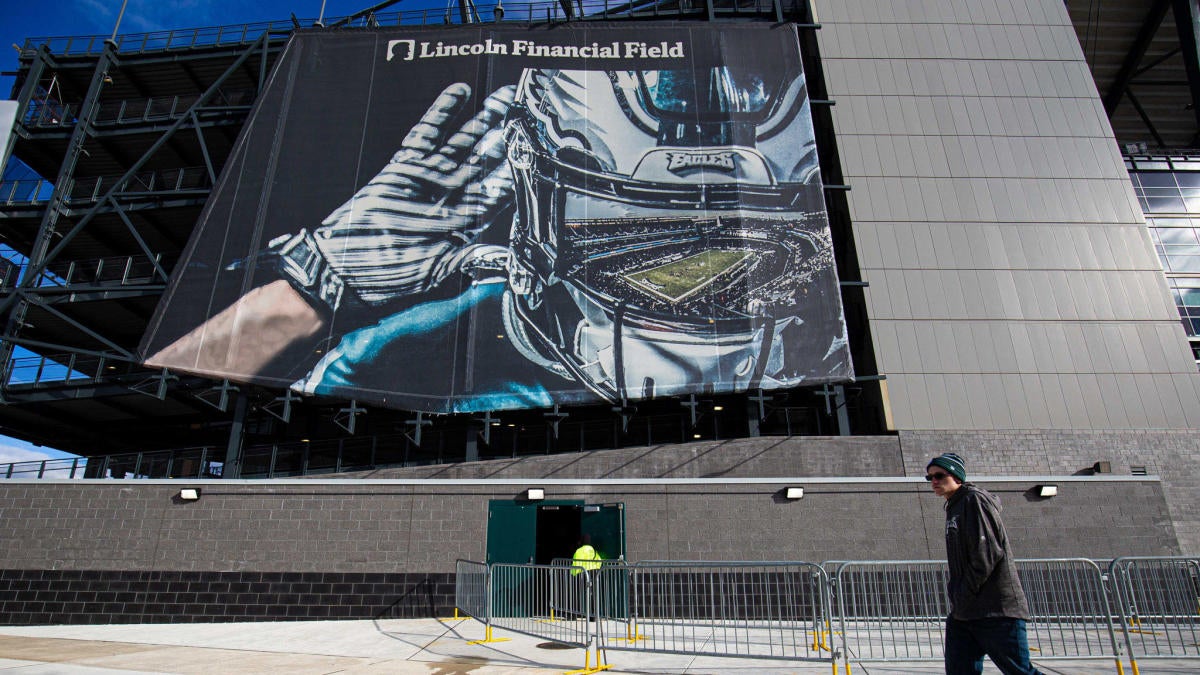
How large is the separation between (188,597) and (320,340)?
626 centimetres

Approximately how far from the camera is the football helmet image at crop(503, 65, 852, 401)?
1677 centimetres

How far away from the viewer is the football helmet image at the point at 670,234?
1677 cm

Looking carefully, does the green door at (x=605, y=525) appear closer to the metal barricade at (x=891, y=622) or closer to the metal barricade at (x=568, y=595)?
the metal barricade at (x=891, y=622)

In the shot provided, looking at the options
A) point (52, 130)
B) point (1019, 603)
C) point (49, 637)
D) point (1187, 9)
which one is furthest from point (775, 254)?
point (52, 130)

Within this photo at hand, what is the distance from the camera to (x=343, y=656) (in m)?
8.70

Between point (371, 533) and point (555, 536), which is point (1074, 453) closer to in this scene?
point (555, 536)

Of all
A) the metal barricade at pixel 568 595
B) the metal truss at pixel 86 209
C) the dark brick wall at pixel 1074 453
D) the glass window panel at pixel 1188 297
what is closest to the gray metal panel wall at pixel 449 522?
the dark brick wall at pixel 1074 453

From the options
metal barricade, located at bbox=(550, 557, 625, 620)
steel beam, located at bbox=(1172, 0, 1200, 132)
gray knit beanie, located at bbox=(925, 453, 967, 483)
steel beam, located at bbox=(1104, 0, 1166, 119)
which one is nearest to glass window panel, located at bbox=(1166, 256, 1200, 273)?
steel beam, located at bbox=(1172, 0, 1200, 132)

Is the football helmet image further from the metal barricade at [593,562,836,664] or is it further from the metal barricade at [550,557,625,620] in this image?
the metal barricade at [550,557,625,620]

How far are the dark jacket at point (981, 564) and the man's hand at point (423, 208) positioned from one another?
15.2 m

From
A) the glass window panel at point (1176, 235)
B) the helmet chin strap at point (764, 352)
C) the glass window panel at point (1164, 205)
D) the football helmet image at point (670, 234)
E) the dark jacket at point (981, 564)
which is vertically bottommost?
the dark jacket at point (981, 564)

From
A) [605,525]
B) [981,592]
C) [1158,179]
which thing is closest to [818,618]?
[605,525]

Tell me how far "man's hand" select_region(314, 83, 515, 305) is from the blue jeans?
602 inches

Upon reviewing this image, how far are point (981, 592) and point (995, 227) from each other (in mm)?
18204
